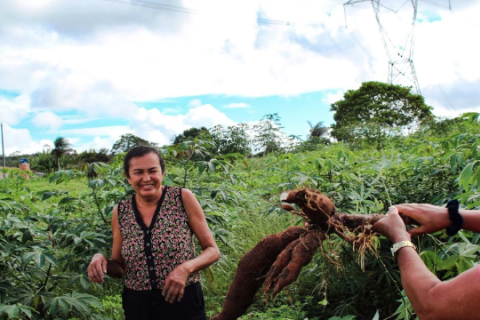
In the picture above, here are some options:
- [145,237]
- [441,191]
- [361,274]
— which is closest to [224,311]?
[145,237]

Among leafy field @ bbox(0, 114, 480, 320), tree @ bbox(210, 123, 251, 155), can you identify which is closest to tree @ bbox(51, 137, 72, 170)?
tree @ bbox(210, 123, 251, 155)

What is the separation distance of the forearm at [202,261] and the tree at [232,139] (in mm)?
7683

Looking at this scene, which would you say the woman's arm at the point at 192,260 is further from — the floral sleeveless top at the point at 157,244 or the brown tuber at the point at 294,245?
the brown tuber at the point at 294,245

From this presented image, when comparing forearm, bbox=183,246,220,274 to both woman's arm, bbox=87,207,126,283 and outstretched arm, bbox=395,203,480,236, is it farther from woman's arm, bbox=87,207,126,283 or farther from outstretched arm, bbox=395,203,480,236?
outstretched arm, bbox=395,203,480,236

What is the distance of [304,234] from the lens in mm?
1664

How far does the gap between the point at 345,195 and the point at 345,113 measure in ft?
74.0

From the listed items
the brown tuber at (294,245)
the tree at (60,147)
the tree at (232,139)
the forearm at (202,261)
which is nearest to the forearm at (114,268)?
the forearm at (202,261)

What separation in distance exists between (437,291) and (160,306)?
1.18 meters

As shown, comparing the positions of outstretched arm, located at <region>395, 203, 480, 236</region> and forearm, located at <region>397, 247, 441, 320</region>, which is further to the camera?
outstretched arm, located at <region>395, 203, 480, 236</region>

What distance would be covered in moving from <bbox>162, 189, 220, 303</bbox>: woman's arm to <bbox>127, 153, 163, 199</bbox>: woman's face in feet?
0.43

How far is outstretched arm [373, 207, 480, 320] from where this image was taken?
0.96 metres

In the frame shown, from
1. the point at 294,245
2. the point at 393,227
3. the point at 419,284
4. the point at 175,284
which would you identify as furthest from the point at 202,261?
the point at 419,284

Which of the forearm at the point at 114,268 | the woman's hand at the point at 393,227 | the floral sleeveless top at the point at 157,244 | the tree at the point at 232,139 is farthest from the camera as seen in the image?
the tree at the point at 232,139

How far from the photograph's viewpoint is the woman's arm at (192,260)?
66.6 inches
